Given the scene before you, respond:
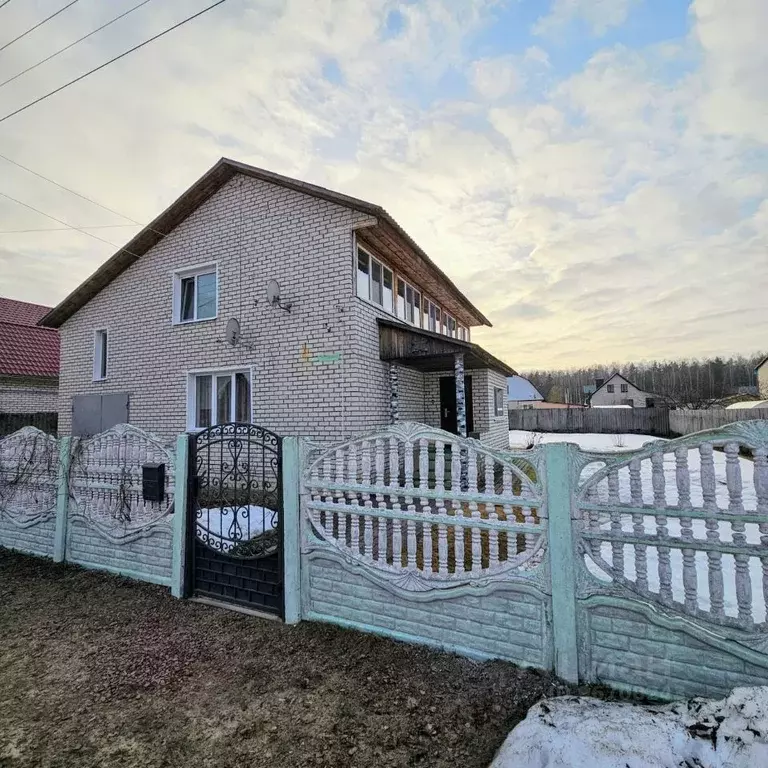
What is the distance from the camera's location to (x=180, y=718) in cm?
225

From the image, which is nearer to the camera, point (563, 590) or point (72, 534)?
point (563, 590)

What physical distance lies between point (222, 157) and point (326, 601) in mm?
8288

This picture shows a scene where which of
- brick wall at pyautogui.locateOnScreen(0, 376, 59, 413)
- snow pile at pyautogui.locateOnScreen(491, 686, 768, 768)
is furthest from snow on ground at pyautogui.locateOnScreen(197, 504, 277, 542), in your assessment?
brick wall at pyautogui.locateOnScreen(0, 376, 59, 413)

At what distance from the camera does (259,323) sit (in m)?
7.87

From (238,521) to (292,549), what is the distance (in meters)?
0.72

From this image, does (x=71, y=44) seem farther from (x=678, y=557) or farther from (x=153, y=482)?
(x=678, y=557)

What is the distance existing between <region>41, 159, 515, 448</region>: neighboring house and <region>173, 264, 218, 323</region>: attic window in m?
0.03

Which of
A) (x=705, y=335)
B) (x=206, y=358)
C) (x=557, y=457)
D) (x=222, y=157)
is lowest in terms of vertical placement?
(x=557, y=457)

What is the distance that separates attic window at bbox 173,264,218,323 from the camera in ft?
28.4

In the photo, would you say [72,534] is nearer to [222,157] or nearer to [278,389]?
[278,389]

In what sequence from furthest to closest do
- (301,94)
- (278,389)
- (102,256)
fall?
(102,256) < (278,389) < (301,94)

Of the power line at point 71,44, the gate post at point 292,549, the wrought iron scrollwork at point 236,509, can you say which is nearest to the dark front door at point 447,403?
the wrought iron scrollwork at point 236,509

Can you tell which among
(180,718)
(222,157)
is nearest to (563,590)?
(180,718)

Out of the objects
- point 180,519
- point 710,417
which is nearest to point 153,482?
Result: point 180,519
